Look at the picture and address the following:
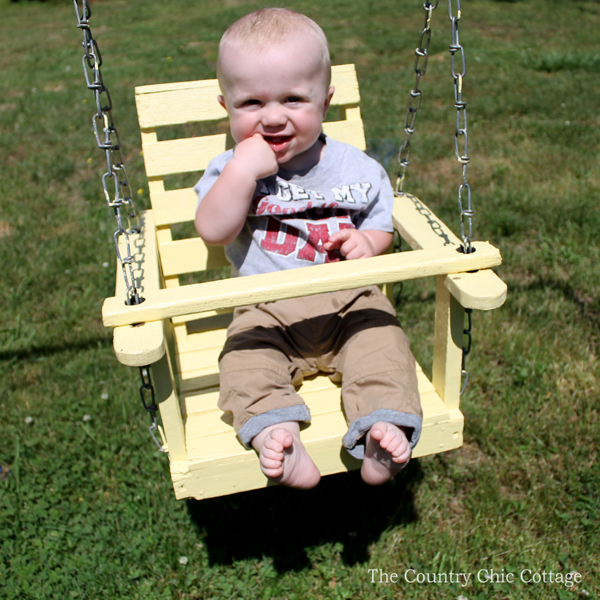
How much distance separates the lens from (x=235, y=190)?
1962mm

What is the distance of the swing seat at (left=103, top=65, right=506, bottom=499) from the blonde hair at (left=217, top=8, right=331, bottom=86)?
1.65 ft

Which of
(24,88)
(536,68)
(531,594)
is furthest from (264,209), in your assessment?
(24,88)

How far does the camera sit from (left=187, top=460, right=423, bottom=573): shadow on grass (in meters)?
2.28

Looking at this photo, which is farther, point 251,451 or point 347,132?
point 347,132

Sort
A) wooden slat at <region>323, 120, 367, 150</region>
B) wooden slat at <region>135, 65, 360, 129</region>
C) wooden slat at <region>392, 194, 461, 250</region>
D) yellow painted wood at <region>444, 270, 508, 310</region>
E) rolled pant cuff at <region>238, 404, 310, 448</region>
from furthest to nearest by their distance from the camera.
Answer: wooden slat at <region>323, 120, 367, 150</region> → wooden slat at <region>135, 65, 360, 129</region> → wooden slat at <region>392, 194, 461, 250</region> → rolled pant cuff at <region>238, 404, 310, 448</region> → yellow painted wood at <region>444, 270, 508, 310</region>

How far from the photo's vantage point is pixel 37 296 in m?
3.48

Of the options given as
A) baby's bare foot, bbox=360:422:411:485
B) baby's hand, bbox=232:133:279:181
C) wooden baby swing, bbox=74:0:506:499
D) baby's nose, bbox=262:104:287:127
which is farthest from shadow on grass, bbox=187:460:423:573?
baby's nose, bbox=262:104:287:127

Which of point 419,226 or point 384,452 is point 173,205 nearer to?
point 419,226

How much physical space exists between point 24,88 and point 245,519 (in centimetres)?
659

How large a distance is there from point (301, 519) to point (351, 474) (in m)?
0.31

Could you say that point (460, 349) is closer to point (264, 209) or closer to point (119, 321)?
point (264, 209)

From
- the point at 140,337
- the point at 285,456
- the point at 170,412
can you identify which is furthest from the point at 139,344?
the point at 285,456

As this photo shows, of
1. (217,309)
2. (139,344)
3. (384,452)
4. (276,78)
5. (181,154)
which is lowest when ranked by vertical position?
(384,452)

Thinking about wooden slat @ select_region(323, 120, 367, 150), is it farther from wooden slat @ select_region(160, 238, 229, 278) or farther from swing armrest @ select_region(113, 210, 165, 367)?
swing armrest @ select_region(113, 210, 165, 367)
